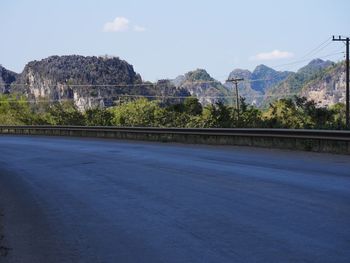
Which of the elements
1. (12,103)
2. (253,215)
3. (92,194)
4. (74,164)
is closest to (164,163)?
(74,164)

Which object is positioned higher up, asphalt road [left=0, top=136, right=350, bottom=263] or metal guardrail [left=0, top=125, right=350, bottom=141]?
metal guardrail [left=0, top=125, right=350, bottom=141]

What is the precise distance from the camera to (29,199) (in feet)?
31.7

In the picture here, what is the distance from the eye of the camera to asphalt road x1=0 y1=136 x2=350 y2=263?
5.71 meters

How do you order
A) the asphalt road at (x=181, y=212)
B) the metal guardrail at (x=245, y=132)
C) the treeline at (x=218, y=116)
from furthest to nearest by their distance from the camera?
the treeline at (x=218, y=116)
the metal guardrail at (x=245, y=132)
the asphalt road at (x=181, y=212)

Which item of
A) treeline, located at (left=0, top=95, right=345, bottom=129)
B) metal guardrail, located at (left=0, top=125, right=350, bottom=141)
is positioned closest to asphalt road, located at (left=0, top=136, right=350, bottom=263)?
metal guardrail, located at (left=0, top=125, right=350, bottom=141)

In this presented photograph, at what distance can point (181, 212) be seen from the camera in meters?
7.63

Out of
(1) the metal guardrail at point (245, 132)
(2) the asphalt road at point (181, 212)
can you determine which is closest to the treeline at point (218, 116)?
(1) the metal guardrail at point (245, 132)

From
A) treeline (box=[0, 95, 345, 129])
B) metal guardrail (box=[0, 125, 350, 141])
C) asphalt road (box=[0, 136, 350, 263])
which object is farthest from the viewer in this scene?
treeline (box=[0, 95, 345, 129])

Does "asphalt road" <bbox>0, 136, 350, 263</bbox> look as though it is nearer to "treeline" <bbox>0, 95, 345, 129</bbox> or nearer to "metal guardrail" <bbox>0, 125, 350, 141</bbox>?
"metal guardrail" <bbox>0, 125, 350, 141</bbox>

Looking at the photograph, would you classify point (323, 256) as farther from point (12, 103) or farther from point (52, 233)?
point (12, 103)

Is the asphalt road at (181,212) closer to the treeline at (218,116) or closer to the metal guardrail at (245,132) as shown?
the metal guardrail at (245,132)

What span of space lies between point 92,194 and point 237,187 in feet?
8.18

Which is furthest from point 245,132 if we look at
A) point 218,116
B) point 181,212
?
point 181,212

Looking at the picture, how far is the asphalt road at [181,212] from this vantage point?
571 centimetres
